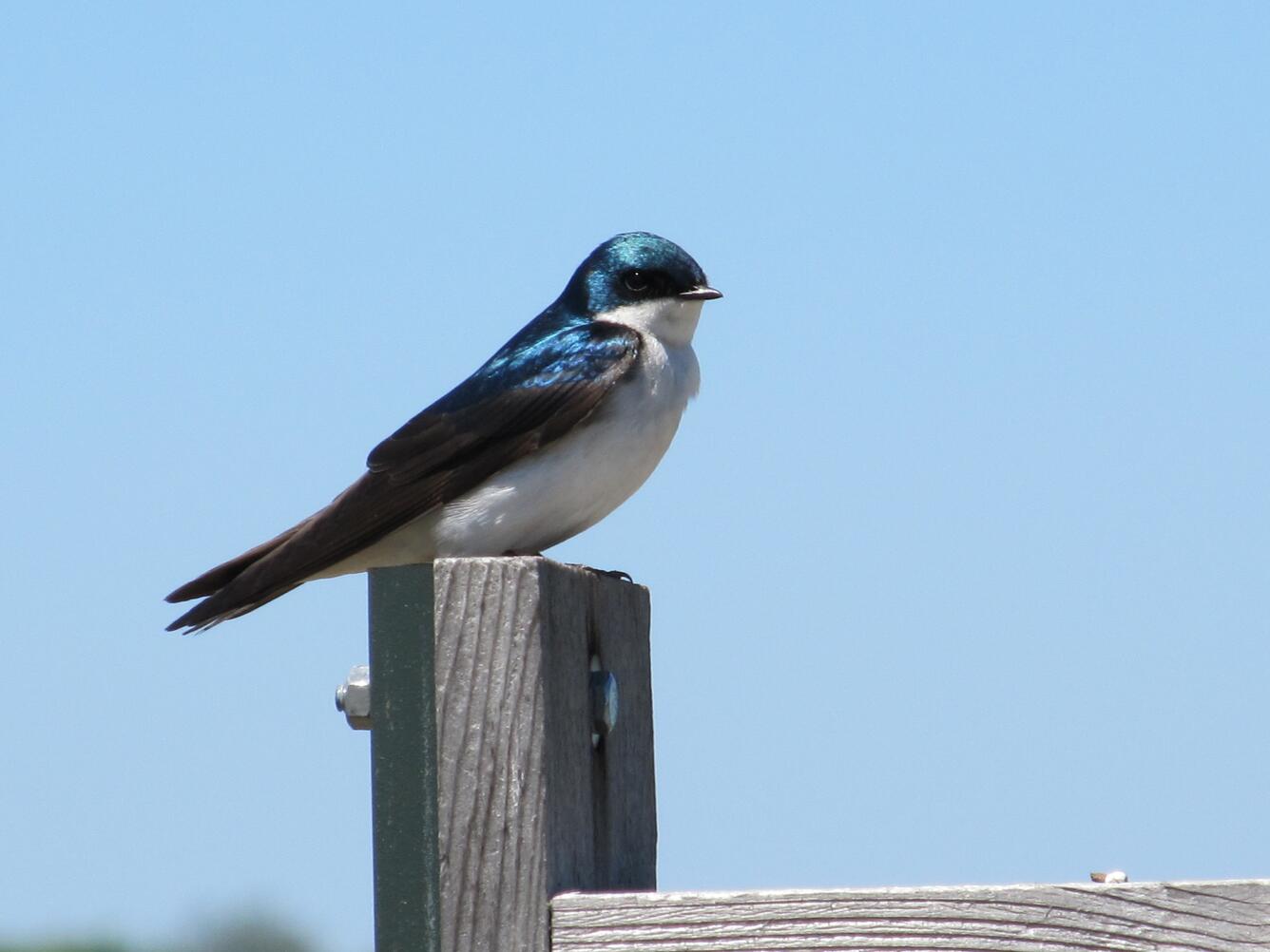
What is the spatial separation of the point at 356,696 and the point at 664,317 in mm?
2207

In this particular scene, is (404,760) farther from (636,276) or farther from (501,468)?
(636,276)

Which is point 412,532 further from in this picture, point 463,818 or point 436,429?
point 463,818

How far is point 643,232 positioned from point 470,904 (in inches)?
103

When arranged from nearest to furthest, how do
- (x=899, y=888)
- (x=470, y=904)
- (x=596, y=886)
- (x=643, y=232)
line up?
(x=899, y=888) < (x=470, y=904) < (x=596, y=886) < (x=643, y=232)

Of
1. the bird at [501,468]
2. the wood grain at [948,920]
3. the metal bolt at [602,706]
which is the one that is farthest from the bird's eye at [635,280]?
the wood grain at [948,920]

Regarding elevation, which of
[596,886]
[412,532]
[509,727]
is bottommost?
[596,886]

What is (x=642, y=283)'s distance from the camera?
4289 mm

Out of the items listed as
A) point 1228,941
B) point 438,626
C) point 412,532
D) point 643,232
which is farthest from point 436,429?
point 1228,941

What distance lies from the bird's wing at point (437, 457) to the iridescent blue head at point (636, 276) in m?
0.57

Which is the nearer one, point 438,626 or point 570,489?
point 438,626

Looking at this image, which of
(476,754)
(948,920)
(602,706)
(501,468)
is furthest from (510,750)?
(501,468)

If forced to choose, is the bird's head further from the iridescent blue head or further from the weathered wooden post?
the weathered wooden post

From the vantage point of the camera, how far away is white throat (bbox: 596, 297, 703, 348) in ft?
13.7

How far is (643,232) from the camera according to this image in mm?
4344
